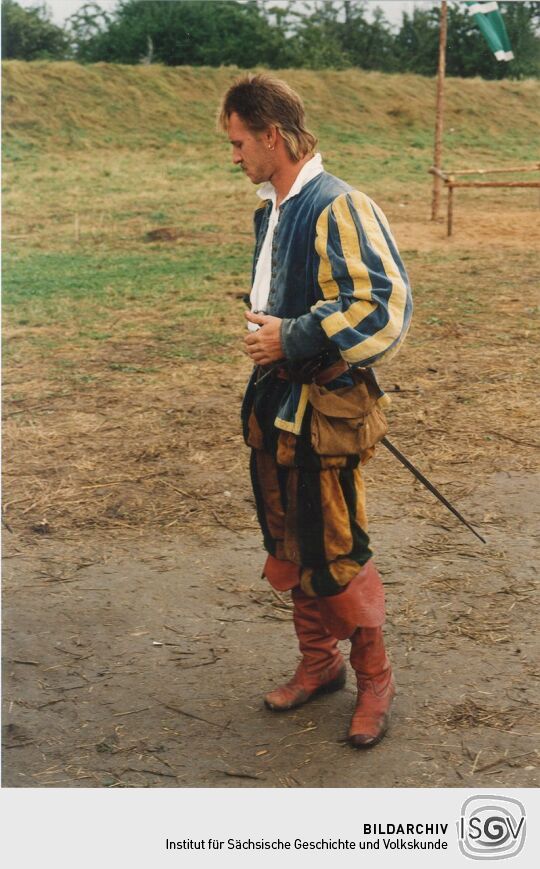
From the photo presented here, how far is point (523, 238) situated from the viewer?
12477mm

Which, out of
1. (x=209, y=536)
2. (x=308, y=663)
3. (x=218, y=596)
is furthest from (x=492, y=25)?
(x=308, y=663)

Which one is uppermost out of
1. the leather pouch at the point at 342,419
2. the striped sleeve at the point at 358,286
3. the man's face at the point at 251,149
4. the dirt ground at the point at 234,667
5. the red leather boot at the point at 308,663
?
the man's face at the point at 251,149

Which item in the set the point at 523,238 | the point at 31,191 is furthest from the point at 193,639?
the point at 31,191

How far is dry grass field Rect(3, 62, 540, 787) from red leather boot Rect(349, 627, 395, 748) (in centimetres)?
6

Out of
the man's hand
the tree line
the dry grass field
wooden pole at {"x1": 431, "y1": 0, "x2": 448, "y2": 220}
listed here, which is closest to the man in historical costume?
the man's hand

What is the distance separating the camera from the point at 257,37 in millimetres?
28250

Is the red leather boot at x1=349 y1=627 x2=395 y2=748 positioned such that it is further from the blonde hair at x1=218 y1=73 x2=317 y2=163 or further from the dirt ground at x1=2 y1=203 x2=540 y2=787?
the blonde hair at x1=218 y1=73 x2=317 y2=163

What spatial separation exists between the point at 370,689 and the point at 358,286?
122 cm

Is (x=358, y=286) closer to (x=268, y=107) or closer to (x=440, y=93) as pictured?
(x=268, y=107)

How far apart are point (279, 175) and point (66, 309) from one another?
6464 mm
